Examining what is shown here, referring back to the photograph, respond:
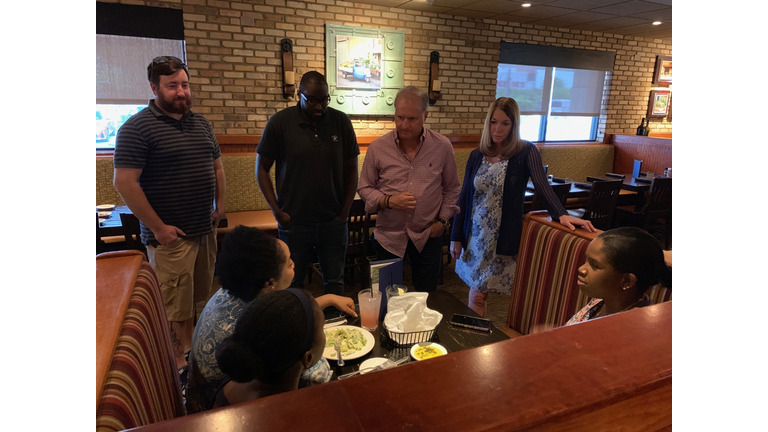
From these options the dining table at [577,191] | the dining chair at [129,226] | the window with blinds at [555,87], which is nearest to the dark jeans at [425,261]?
the dining chair at [129,226]

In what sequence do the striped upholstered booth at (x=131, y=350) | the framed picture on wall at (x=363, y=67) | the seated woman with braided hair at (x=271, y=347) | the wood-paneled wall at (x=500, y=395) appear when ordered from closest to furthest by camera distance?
the wood-paneled wall at (x=500, y=395)
the striped upholstered booth at (x=131, y=350)
the seated woman with braided hair at (x=271, y=347)
the framed picture on wall at (x=363, y=67)

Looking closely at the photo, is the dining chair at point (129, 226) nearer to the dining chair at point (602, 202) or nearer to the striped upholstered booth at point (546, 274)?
the striped upholstered booth at point (546, 274)

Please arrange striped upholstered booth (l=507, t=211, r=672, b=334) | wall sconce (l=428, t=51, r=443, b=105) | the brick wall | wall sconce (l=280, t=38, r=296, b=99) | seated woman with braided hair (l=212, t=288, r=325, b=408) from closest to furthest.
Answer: seated woman with braided hair (l=212, t=288, r=325, b=408) → striped upholstered booth (l=507, t=211, r=672, b=334) → the brick wall → wall sconce (l=280, t=38, r=296, b=99) → wall sconce (l=428, t=51, r=443, b=105)

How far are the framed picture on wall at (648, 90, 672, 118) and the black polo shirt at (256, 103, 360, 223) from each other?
639 cm

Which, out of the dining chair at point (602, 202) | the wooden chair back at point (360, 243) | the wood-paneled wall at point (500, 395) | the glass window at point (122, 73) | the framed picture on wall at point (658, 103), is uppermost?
the framed picture on wall at point (658, 103)

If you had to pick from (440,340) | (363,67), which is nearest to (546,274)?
(440,340)

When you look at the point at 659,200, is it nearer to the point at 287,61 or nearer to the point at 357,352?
the point at 287,61

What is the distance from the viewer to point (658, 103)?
704 cm

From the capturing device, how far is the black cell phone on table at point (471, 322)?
5.41 ft

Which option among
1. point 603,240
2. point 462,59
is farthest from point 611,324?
point 462,59

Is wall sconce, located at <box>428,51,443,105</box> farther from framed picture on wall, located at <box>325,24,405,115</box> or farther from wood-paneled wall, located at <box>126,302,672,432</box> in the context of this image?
wood-paneled wall, located at <box>126,302,672,432</box>

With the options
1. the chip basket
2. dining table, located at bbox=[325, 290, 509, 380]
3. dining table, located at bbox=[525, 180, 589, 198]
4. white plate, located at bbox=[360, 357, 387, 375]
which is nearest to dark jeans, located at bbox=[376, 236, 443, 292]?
dining table, located at bbox=[325, 290, 509, 380]

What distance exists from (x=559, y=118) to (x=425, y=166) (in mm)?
4990

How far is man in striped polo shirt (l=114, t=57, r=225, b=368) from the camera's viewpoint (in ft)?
6.88
